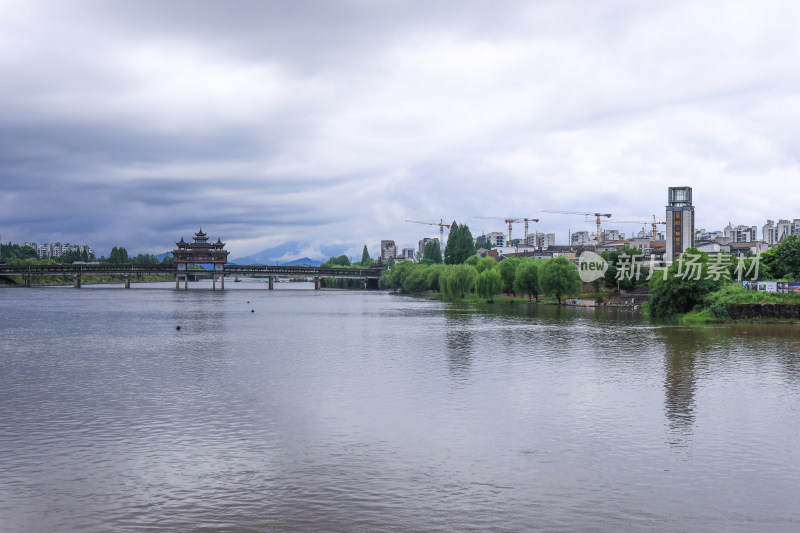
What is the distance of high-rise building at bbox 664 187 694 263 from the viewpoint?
623ft

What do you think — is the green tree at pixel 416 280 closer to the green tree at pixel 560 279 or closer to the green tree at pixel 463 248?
the green tree at pixel 463 248

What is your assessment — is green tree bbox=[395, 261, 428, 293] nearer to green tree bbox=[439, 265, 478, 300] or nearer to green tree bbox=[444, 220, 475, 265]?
green tree bbox=[444, 220, 475, 265]

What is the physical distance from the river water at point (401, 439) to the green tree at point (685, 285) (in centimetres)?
2986

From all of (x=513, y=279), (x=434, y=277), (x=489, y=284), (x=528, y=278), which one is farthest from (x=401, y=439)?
(x=434, y=277)

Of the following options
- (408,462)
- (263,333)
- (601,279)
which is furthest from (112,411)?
(601,279)

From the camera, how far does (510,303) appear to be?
12469 cm

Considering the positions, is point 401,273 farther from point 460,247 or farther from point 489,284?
point 489,284

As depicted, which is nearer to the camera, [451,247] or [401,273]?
[451,247]

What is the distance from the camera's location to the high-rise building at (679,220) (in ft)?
Answer: 623

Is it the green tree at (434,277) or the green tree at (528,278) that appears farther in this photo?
the green tree at (434,277)

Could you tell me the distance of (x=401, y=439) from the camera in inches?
998

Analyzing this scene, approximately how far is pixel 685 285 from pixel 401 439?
2626 inches

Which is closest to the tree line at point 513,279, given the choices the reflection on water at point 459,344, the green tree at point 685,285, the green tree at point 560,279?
the green tree at point 560,279

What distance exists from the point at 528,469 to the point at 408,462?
4.03 metres
